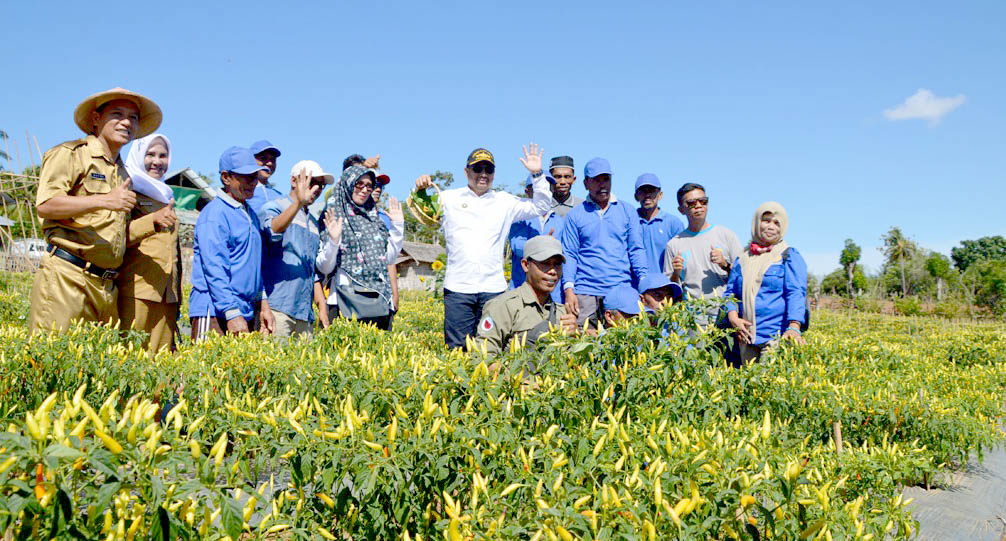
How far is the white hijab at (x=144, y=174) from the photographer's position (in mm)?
4082

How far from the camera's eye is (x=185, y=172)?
23.6 m

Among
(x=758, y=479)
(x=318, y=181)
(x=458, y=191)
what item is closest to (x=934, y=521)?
(x=758, y=479)

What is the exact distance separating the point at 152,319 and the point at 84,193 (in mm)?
951

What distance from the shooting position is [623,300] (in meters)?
5.35

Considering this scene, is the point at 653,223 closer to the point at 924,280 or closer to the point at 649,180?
the point at 649,180

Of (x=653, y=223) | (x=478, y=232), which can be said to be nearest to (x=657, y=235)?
(x=653, y=223)

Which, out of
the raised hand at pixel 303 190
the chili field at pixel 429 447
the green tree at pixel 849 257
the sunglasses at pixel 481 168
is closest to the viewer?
the chili field at pixel 429 447

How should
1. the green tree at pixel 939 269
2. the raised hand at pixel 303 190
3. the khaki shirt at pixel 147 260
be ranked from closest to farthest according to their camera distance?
the khaki shirt at pixel 147 260
the raised hand at pixel 303 190
the green tree at pixel 939 269

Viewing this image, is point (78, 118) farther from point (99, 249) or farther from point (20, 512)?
point (20, 512)

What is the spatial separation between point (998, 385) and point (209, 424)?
6953 millimetres

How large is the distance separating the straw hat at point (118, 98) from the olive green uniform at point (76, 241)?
6.7 inches

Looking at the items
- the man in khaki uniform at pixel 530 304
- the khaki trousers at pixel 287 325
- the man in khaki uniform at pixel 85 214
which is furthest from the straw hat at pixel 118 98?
the man in khaki uniform at pixel 530 304

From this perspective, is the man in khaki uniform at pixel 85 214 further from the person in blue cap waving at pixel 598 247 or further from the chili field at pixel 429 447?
the person in blue cap waving at pixel 598 247

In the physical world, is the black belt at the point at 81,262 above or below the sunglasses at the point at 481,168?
below
